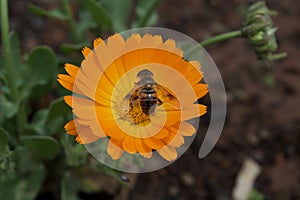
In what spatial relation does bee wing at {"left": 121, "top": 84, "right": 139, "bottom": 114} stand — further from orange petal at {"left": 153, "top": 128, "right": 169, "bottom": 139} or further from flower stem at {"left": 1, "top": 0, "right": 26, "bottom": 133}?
flower stem at {"left": 1, "top": 0, "right": 26, "bottom": 133}

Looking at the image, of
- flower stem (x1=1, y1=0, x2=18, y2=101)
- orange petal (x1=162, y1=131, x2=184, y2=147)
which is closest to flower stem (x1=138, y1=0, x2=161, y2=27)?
flower stem (x1=1, y1=0, x2=18, y2=101)

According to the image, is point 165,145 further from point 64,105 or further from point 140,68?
point 64,105

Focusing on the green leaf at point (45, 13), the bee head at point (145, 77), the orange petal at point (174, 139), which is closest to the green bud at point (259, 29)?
the bee head at point (145, 77)

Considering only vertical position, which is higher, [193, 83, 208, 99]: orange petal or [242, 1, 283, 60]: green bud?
[242, 1, 283, 60]: green bud

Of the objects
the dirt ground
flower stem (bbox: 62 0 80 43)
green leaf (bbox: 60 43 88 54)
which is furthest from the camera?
the dirt ground

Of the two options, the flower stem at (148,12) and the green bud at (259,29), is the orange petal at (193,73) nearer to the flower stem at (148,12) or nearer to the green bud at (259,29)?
the green bud at (259,29)

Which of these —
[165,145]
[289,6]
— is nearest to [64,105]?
[165,145]
